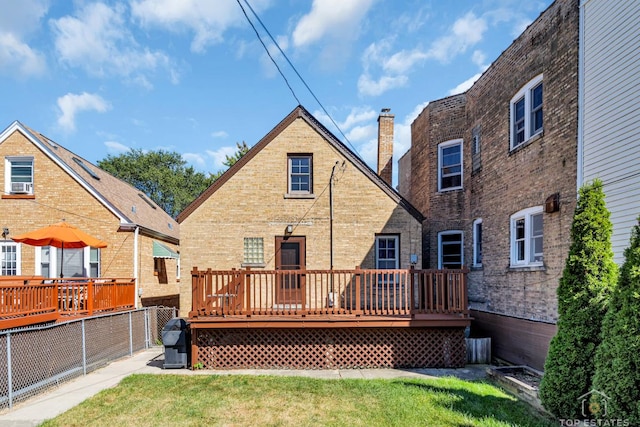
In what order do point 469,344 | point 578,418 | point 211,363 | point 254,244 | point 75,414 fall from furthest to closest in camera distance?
1. point 254,244
2. point 469,344
3. point 211,363
4. point 75,414
5. point 578,418

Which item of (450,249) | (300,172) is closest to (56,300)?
(300,172)

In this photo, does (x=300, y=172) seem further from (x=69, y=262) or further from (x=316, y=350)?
(x=69, y=262)

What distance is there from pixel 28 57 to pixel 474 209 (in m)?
17.3

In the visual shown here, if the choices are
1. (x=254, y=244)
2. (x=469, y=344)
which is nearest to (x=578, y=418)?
(x=469, y=344)

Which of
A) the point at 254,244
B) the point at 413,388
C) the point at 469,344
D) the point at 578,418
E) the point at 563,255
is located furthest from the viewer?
the point at 254,244

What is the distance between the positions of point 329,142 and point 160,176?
113ft

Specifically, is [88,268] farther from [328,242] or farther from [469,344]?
[469,344]

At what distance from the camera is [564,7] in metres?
7.37

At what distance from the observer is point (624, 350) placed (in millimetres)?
3867

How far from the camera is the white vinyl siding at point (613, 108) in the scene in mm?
6012

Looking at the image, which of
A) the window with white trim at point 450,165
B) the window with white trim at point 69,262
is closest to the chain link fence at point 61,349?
the window with white trim at point 69,262

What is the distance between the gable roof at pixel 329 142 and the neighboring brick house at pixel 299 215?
0.03m

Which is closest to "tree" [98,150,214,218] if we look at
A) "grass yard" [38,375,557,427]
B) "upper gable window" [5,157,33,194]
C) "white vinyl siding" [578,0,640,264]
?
"upper gable window" [5,157,33,194]

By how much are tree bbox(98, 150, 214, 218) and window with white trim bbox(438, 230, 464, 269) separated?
31.9m
